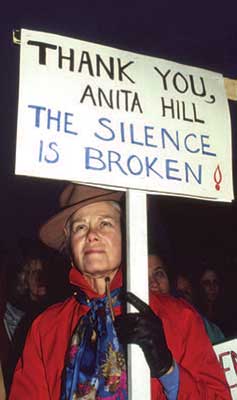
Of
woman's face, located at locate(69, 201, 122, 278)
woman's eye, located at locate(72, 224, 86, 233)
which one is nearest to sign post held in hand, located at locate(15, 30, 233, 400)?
woman's face, located at locate(69, 201, 122, 278)

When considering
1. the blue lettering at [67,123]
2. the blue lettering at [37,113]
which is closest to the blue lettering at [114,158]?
the blue lettering at [67,123]

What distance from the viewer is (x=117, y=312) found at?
1850 mm

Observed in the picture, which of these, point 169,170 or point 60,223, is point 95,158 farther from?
point 60,223

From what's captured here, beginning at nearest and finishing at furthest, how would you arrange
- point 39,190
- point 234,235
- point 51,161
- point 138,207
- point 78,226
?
1. point 51,161
2. point 138,207
3. point 78,226
4. point 39,190
5. point 234,235

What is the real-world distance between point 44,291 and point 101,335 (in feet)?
8.35

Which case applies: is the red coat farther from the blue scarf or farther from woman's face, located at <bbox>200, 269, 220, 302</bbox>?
woman's face, located at <bbox>200, 269, 220, 302</bbox>

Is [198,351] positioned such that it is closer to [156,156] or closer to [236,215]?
[156,156]

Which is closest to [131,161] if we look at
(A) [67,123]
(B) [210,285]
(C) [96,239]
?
(A) [67,123]

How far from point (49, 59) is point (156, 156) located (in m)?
0.45

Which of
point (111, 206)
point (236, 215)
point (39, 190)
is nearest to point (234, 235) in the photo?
point (236, 215)

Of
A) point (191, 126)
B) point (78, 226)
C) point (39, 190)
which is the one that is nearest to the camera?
point (191, 126)

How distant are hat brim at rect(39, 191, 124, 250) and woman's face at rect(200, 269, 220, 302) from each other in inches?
113

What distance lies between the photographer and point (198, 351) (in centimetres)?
173

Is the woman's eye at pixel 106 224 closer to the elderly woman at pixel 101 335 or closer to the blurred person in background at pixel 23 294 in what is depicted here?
the elderly woman at pixel 101 335
